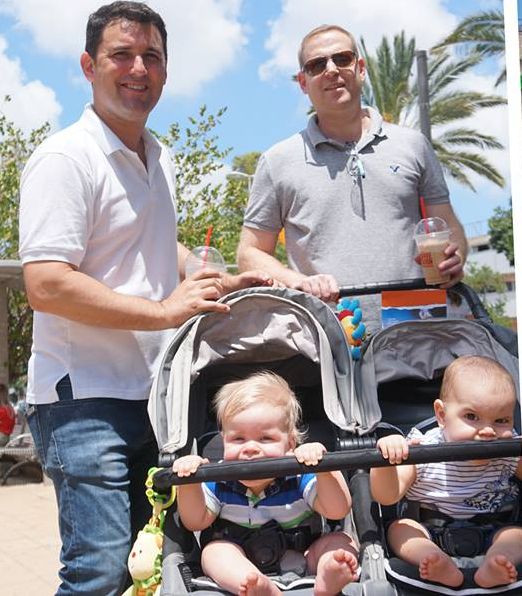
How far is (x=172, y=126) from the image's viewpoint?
15766mm

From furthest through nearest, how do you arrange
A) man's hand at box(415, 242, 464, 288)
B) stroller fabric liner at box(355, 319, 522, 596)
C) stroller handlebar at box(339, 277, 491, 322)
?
stroller handlebar at box(339, 277, 491, 322), man's hand at box(415, 242, 464, 288), stroller fabric liner at box(355, 319, 522, 596)

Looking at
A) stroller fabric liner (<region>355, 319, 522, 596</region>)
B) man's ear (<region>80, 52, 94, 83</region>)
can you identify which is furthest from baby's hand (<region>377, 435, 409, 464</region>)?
man's ear (<region>80, 52, 94, 83</region>)

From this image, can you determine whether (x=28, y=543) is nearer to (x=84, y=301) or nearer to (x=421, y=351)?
(x=421, y=351)

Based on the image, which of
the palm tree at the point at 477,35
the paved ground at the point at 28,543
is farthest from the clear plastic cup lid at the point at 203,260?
the palm tree at the point at 477,35

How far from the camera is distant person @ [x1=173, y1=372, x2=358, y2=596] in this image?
266 cm

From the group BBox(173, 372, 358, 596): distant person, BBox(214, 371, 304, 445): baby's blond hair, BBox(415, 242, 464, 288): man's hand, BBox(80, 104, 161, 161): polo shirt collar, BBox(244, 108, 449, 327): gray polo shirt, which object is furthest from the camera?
BBox(244, 108, 449, 327): gray polo shirt

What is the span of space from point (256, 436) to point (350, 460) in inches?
18.0

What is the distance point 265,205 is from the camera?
4066 millimetres

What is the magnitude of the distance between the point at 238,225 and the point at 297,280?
44.0 ft

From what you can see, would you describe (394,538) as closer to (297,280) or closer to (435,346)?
(435,346)

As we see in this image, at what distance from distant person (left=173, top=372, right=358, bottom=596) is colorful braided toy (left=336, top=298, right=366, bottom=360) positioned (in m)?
0.77

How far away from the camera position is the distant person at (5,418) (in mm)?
12438

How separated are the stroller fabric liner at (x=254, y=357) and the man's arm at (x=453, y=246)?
599mm

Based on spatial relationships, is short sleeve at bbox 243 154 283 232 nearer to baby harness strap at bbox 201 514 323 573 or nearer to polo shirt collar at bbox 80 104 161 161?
polo shirt collar at bbox 80 104 161 161
